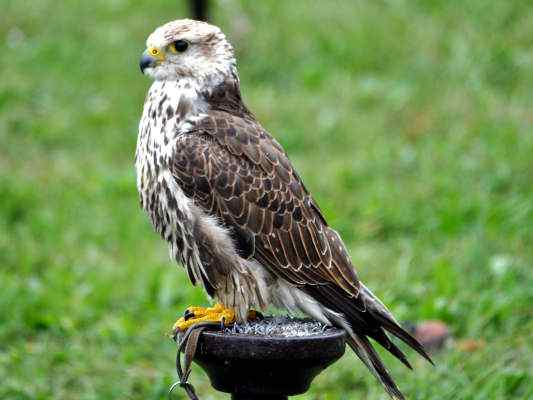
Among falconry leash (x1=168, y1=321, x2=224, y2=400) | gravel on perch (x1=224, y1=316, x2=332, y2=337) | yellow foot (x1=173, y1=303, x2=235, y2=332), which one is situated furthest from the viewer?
yellow foot (x1=173, y1=303, x2=235, y2=332)

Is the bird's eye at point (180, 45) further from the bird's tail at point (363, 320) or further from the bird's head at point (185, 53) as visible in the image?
the bird's tail at point (363, 320)

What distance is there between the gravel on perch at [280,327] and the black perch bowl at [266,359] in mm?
76

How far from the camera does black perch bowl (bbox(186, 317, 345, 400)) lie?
265cm

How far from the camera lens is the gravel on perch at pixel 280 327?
9.68ft

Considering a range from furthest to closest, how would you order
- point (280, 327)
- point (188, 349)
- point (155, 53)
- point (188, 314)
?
point (155, 53) < point (188, 314) < point (280, 327) < point (188, 349)

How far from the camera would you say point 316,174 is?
288 inches

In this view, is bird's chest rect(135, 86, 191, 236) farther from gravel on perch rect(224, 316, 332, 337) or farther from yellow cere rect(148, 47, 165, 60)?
gravel on perch rect(224, 316, 332, 337)

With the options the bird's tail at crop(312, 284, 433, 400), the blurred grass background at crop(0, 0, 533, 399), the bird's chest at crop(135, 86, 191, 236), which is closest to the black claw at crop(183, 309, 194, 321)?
the bird's chest at crop(135, 86, 191, 236)

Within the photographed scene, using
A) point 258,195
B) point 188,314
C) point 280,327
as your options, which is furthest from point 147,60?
point 280,327

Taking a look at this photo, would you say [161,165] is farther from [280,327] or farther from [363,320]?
[363,320]

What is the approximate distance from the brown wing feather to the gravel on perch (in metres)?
0.15

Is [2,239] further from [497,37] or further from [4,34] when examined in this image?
[497,37]

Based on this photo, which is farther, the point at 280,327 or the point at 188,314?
the point at 188,314

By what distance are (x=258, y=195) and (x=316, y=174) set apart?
13.6 feet
